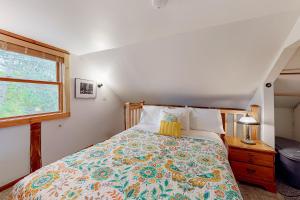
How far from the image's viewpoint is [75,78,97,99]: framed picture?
8.89 feet

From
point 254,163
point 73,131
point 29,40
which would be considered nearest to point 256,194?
point 254,163

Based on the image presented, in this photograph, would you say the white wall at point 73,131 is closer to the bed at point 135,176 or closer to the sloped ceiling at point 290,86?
the bed at point 135,176

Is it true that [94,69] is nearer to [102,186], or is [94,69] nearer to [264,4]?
[102,186]

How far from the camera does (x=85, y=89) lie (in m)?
2.88

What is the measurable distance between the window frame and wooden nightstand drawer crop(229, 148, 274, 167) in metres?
2.89

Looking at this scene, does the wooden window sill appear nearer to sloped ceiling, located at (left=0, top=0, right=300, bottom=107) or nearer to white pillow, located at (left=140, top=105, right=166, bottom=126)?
sloped ceiling, located at (left=0, top=0, right=300, bottom=107)

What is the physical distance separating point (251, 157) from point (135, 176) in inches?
70.0

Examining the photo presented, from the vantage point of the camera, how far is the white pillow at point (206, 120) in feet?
7.41

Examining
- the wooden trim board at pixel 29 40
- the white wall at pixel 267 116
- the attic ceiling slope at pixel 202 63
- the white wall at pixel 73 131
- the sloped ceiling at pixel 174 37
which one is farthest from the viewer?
the white wall at pixel 267 116

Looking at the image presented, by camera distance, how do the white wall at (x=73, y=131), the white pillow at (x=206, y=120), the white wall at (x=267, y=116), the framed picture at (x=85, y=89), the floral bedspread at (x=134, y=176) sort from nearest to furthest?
1. the floral bedspread at (x=134, y=176)
2. the white wall at (x=73, y=131)
3. the white wall at (x=267, y=116)
4. the white pillow at (x=206, y=120)
5. the framed picture at (x=85, y=89)

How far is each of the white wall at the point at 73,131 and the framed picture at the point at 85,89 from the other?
0.09 meters

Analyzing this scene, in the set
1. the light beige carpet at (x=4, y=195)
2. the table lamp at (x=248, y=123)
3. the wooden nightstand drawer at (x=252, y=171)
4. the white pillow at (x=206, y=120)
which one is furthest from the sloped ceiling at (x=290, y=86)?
the light beige carpet at (x=4, y=195)

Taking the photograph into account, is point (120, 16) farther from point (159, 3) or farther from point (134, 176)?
point (134, 176)

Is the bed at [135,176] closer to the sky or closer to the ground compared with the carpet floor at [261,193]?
Result: closer to the sky
